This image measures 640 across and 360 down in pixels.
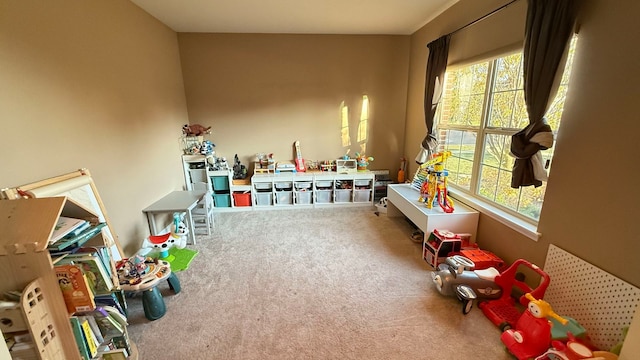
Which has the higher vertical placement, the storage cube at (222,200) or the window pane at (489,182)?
the window pane at (489,182)

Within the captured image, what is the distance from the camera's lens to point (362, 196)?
12.5ft

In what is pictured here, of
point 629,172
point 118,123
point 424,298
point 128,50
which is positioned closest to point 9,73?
point 118,123

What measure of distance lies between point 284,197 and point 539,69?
3.00 metres

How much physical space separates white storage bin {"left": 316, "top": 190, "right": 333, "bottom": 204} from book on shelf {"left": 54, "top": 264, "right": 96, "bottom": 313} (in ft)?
9.30

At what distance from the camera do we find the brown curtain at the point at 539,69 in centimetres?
148

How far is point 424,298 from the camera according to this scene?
190 centimetres

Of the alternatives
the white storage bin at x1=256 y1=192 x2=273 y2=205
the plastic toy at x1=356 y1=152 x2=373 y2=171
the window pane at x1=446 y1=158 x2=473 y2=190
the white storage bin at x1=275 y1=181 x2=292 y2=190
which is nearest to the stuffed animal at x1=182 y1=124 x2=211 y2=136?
the white storage bin at x1=256 y1=192 x2=273 y2=205

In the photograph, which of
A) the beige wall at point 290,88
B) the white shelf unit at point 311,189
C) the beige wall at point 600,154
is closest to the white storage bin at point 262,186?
the white shelf unit at point 311,189

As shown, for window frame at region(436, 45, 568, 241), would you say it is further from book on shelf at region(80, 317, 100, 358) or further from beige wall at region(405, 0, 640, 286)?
book on shelf at region(80, 317, 100, 358)

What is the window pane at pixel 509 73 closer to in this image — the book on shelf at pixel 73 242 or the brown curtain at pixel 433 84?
the brown curtain at pixel 433 84

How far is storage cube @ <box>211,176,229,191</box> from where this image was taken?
355cm

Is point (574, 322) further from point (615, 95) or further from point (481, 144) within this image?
point (481, 144)

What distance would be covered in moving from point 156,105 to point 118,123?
0.70 metres

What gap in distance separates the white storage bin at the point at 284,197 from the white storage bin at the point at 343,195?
0.69 meters
